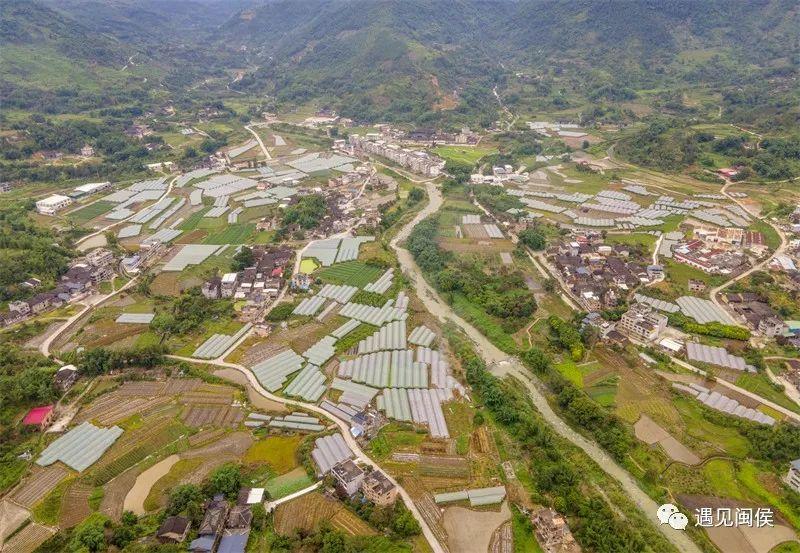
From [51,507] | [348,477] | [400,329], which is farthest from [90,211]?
[348,477]

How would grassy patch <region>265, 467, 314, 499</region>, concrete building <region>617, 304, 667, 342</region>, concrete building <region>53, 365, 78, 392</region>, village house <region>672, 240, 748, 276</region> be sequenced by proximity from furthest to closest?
1. village house <region>672, 240, 748, 276</region>
2. concrete building <region>617, 304, 667, 342</region>
3. concrete building <region>53, 365, 78, 392</region>
4. grassy patch <region>265, 467, 314, 499</region>

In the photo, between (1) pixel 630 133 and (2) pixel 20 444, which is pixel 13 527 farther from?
(1) pixel 630 133

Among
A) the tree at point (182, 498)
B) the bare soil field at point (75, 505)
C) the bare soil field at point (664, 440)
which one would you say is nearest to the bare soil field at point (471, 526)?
the bare soil field at point (664, 440)

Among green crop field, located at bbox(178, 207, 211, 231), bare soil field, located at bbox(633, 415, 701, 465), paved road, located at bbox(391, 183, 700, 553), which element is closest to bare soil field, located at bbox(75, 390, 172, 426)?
paved road, located at bbox(391, 183, 700, 553)

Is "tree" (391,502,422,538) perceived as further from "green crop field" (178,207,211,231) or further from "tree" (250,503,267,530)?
"green crop field" (178,207,211,231)

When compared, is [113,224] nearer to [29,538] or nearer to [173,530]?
[29,538]

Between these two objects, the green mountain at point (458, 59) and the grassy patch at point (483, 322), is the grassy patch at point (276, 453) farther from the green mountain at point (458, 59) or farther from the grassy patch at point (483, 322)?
the green mountain at point (458, 59)

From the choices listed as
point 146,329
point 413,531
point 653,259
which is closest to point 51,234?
point 146,329
